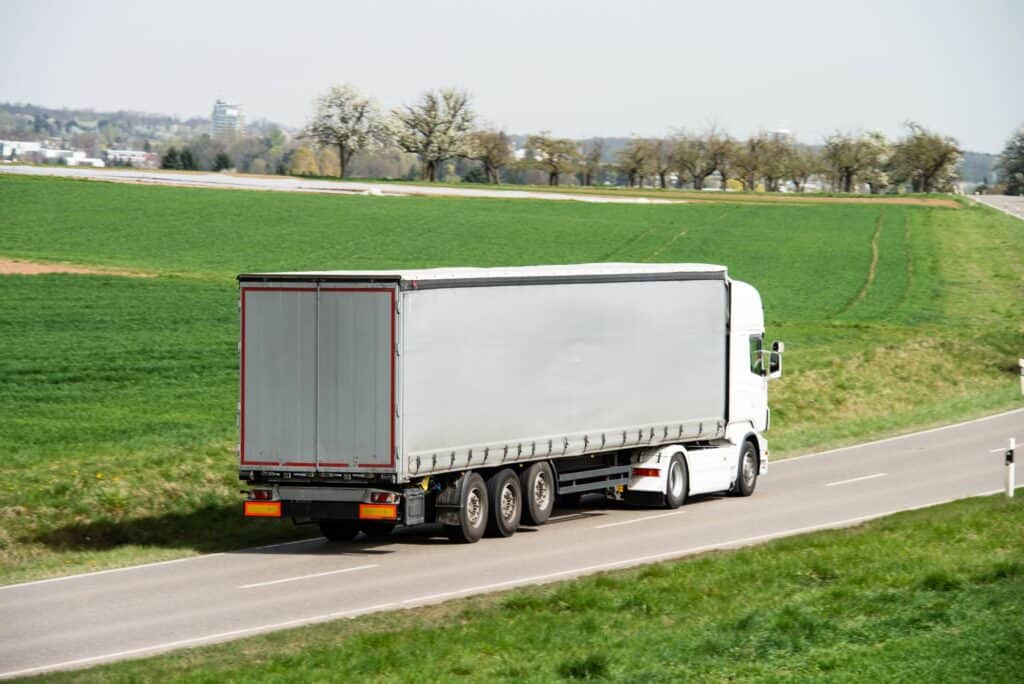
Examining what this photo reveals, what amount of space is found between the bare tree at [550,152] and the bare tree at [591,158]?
554cm

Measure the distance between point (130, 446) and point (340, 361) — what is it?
6843mm

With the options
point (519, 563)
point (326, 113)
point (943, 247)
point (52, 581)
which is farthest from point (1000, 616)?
point (326, 113)

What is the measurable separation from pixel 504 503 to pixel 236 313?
23.2 meters

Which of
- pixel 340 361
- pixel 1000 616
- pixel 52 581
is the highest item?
pixel 340 361

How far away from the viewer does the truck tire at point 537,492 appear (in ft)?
76.7

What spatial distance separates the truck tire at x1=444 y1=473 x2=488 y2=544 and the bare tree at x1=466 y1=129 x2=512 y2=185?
441 feet

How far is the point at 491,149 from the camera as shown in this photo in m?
160

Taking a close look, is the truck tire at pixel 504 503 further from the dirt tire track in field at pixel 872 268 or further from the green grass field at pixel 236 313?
the dirt tire track in field at pixel 872 268

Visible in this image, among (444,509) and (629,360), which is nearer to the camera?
(444,509)

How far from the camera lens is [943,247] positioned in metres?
79.0

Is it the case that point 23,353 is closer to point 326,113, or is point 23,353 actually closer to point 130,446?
point 130,446

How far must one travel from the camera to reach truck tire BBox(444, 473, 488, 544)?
2183 centimetres

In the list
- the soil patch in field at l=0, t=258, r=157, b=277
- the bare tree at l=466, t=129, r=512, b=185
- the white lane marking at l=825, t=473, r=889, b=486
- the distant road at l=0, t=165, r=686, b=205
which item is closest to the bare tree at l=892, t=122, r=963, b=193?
the bare tree at l=466, t=129, r=512, b=185

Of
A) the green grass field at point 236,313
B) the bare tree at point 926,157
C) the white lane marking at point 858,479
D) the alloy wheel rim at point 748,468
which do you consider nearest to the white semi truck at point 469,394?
the alloy wheel rim at point 748,468
